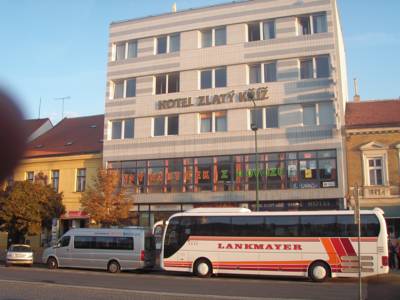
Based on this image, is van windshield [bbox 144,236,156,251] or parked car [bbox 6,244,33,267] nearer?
van windshield [bbox 144,236,156,251]

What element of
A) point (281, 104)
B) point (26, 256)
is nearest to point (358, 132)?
point (281, 104)

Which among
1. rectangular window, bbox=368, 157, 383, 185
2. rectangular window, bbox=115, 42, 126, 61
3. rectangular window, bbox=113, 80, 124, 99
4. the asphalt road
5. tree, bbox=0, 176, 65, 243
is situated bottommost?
the asphalt road

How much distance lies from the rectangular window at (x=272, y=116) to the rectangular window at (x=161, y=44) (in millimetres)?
9559

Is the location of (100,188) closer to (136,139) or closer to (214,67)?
(136,139)

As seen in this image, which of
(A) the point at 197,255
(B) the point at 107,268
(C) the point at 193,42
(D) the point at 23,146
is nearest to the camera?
(D) the point at 23,146

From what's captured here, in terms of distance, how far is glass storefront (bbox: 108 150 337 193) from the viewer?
30.7 meters

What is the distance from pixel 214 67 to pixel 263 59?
147 inches

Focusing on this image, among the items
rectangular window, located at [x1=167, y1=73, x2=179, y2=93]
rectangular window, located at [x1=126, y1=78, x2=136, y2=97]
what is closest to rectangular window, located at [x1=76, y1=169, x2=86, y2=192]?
rectangular window, located at [x1=126, y1=78, x2=136, y2=97]

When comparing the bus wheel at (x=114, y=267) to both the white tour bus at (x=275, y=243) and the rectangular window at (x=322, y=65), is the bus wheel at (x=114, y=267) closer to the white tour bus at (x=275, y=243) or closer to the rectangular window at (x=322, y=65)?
the white tour bus at (x=275, y=243)

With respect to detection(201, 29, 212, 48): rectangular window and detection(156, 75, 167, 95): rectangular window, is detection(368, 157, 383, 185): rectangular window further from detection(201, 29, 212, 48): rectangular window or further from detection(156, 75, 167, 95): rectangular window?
detection(156, 75, 167, 95): rectangular window

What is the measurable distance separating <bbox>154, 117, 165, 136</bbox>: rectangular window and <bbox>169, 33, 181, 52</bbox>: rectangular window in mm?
5364

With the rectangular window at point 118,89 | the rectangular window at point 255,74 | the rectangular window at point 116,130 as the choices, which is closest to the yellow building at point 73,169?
the rectangular window at point 116,130

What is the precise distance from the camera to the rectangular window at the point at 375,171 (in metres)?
29.8

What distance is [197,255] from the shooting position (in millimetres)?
23266
